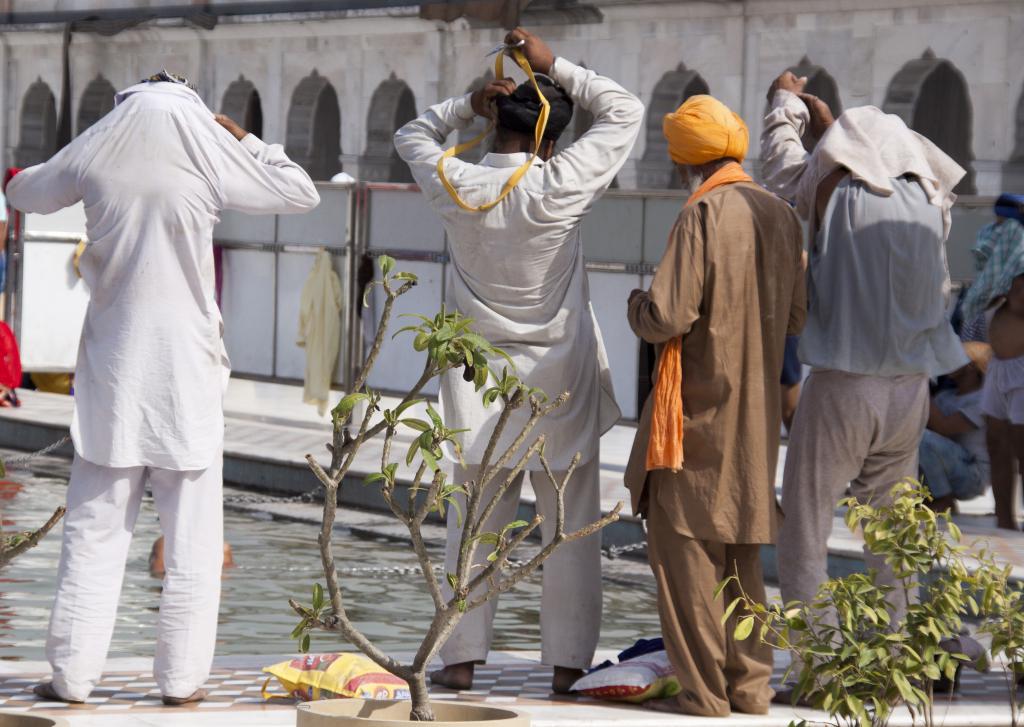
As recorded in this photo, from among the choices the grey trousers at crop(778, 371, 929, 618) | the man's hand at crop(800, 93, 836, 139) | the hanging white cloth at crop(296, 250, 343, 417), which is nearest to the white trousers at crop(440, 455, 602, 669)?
the grey trousers at crop(778, 371, 929, 618)

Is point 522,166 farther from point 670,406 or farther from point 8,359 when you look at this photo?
point 8,359

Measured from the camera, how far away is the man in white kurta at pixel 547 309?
591 centimetres

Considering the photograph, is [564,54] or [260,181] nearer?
[260,181]

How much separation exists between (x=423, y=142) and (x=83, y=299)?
40.3 ft

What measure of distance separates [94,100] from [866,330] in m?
34.9

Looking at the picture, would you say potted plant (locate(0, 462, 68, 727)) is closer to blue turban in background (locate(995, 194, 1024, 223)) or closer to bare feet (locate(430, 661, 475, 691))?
bare feet (locate(430, 661, 475, 691))

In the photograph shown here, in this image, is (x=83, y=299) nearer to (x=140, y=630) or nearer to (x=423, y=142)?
(x=140, y=630)

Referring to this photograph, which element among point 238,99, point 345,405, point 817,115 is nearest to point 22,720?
point 345,405

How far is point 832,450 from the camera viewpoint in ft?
19.4

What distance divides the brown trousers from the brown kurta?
0.24 ft

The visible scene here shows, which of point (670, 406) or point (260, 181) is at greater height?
point (260, 181)

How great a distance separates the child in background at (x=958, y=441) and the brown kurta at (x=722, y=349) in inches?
178

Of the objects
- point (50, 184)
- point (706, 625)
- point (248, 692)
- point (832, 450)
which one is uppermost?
point (50, 184)

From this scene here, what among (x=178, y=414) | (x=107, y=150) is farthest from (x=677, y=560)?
(x=107, y=150)
